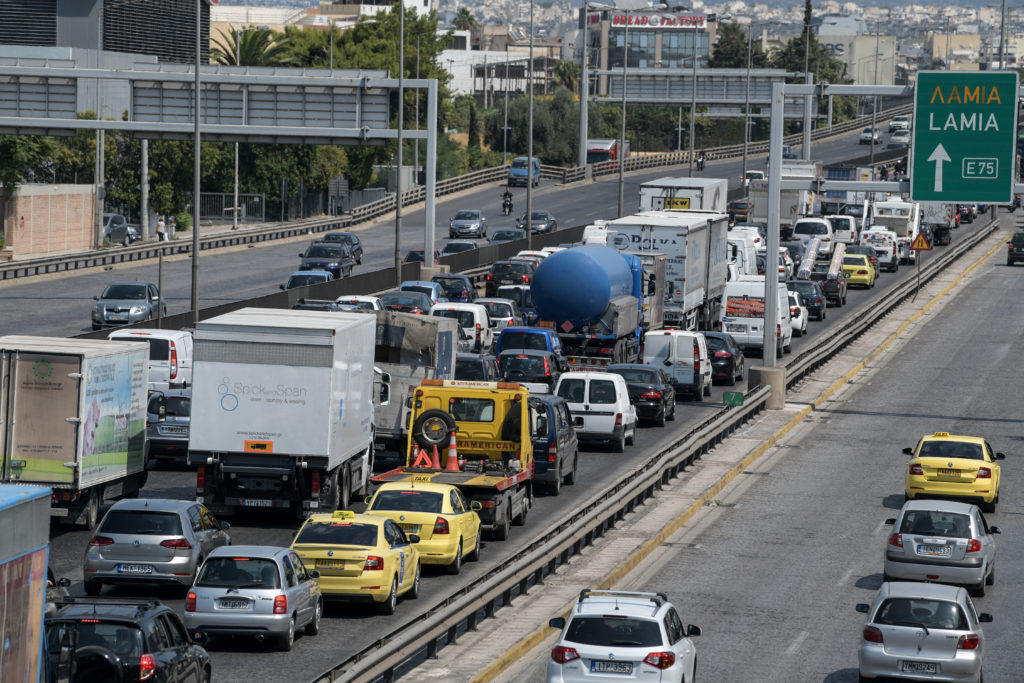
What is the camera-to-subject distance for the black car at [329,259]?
69375 mm

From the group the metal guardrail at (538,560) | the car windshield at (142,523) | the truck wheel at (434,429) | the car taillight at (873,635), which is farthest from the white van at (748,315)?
the car taillight at (873,635)

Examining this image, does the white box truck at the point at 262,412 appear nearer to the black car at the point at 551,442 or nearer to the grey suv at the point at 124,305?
the black car at the point at 551,442

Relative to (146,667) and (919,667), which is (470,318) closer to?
(919,667)

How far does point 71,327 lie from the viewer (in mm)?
53875

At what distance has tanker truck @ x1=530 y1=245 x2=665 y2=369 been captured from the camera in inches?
1726

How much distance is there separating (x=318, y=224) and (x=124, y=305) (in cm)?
4152

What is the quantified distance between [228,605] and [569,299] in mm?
24191

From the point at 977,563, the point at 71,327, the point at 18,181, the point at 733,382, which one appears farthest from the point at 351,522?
the point at 18,181

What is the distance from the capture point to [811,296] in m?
61.1

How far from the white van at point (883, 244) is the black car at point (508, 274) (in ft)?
70.4

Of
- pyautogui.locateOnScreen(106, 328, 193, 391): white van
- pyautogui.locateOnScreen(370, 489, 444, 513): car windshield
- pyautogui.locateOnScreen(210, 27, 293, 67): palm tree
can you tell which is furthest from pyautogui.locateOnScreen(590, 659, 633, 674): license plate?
pyautogui.locateOnScreen(210, 27, 293, 67): palm tree

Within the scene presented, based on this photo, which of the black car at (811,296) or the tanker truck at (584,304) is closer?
the tanker truck at (584,304)

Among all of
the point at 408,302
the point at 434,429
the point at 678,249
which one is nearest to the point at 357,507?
the point at 434,429

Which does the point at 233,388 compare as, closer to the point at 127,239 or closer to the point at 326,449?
the point at 326,449
